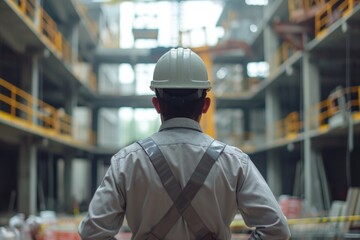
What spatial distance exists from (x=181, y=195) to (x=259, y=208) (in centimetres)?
30

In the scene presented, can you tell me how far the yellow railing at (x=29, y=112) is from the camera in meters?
14.8

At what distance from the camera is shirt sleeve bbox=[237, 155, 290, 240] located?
182cm

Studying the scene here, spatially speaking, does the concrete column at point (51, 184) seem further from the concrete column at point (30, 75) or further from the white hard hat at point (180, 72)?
the white hard hat at point (180, 72)

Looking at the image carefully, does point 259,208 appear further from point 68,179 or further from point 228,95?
point 228,95

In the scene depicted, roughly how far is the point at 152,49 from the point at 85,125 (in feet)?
55.4

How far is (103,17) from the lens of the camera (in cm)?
3556

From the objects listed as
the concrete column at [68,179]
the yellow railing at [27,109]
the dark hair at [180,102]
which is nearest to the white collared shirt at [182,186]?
the dark hair at [180,102]

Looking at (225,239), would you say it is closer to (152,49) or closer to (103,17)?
(152,49)

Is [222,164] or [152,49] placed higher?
[152,49]

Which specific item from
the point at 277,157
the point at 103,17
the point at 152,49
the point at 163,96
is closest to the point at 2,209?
the point at 152,49

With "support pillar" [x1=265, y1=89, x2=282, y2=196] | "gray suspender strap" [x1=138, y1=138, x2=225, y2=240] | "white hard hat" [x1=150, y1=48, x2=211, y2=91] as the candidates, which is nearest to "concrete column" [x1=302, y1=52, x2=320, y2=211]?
"support pillar" [x1=265, y1=89, x2=282, y2=196]

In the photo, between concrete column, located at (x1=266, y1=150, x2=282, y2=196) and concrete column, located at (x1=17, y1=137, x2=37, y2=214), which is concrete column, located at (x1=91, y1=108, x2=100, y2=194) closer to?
concrete column, located at (x1=266, y1=150, x2=282, y2=196)

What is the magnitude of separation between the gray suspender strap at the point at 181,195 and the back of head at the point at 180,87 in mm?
239

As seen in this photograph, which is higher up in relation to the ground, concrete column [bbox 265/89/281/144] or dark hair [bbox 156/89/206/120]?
concrete column [bbox 265/89/281/144]
